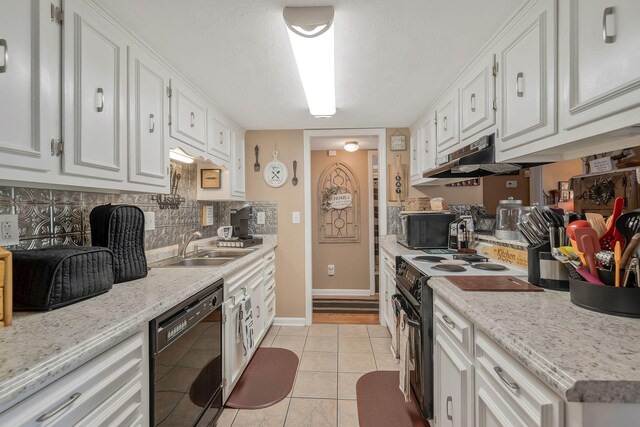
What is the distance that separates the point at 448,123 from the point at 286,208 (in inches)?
73.5

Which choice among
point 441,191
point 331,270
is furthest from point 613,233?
point 331,270

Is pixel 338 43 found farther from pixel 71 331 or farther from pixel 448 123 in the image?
pixel 71 331

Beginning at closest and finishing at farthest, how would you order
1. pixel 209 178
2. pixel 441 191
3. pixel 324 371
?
pixel 324 371
pixel 209 178
pixel 441 191

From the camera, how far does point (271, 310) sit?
9.95 feet

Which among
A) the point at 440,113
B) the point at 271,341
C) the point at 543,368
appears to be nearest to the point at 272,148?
the point at 440,113

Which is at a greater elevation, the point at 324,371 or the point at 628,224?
the point at 628,224

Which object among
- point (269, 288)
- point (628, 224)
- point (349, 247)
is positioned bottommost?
point (269, 288)

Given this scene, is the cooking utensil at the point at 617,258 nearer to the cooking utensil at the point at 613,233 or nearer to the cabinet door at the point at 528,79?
the cooking utensil at the point at 613,233

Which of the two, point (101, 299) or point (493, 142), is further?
point (493, 142)

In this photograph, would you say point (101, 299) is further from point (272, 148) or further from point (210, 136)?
point (272, 148)

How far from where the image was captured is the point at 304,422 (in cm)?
171

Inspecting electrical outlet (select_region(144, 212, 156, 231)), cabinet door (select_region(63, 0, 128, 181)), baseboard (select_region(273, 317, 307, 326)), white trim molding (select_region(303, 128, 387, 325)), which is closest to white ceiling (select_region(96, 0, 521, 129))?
cabinet door (select_region(63, 0, 128, 181))

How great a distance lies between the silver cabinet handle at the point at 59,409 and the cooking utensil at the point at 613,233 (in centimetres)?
170

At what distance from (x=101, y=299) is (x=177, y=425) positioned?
649 mm
